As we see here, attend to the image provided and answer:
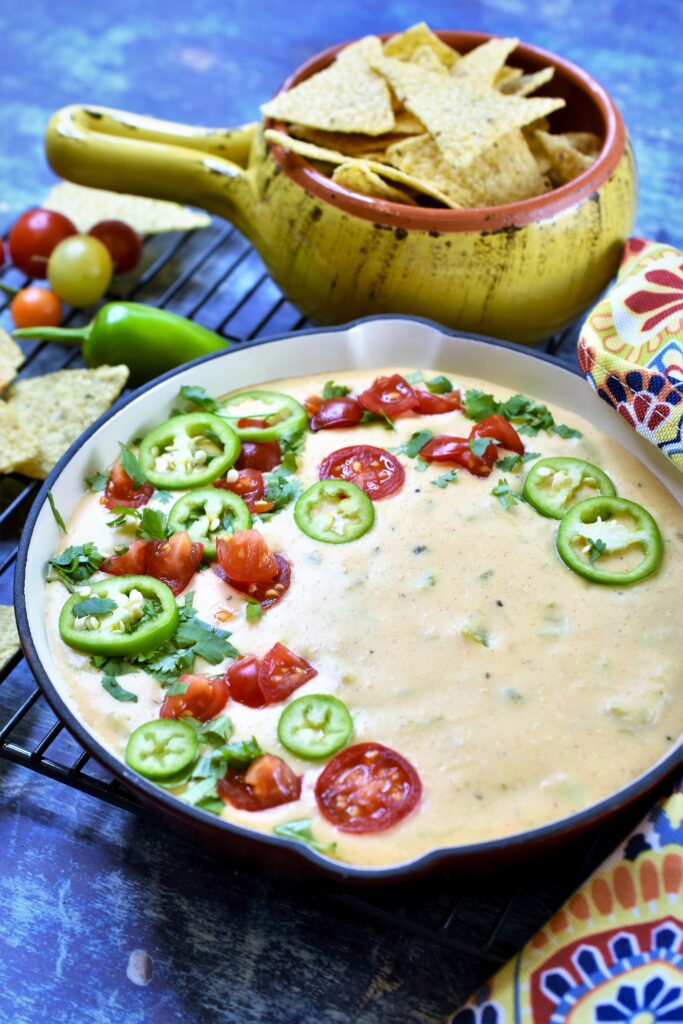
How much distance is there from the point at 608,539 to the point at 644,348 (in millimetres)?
650

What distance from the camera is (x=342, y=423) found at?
3.44 m

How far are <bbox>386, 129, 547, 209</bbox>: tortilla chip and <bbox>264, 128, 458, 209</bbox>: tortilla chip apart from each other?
45 millimetres

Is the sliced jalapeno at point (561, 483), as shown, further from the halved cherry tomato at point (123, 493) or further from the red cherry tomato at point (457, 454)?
the halved cherry tomato at point (123, 493)

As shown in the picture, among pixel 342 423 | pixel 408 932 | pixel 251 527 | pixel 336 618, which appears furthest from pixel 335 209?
pixel 408 932

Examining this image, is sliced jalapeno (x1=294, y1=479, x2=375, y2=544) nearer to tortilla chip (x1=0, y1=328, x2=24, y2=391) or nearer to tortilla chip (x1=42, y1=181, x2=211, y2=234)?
tortilla chip (x1=0, y1=328, x2=24, y2=391)

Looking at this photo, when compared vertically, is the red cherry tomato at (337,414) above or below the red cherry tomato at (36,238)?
below

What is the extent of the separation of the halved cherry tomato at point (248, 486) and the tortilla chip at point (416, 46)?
1630mm

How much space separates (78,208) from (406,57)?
5.18ft

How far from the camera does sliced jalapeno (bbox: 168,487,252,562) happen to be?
3.12 metres

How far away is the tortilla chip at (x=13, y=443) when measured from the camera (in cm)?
349

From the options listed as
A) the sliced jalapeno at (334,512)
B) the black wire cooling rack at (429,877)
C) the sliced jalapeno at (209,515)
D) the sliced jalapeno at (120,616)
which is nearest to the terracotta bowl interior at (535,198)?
the black wire cooling rack at (429,877)

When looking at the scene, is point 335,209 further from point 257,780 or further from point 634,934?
point 634,934

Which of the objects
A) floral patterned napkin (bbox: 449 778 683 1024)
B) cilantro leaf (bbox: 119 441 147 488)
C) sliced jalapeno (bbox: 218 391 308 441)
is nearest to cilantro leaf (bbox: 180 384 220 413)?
sliced jalapeno (bbox: 218 391 308 441)

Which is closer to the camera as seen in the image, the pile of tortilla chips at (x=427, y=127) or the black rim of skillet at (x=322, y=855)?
the black rim of skillet at (x=322, y=855)
